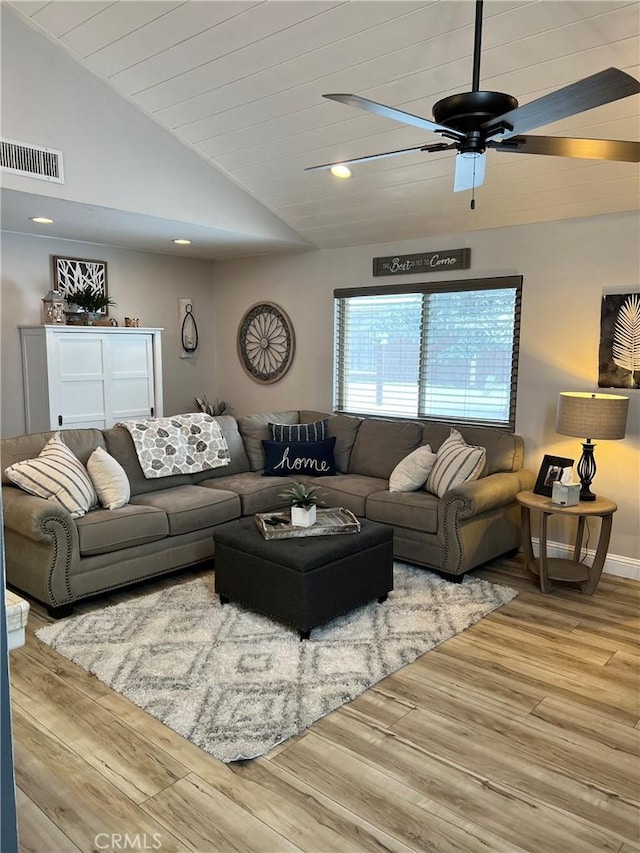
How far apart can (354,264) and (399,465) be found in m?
2.02

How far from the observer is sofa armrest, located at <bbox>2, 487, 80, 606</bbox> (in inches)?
131

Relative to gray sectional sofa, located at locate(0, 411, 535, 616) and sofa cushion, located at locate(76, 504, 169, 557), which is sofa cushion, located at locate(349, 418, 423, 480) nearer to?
gray sectional sofa, located at locate(0, 411, 535, 616)

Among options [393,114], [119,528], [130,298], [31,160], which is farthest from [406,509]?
[130,298]

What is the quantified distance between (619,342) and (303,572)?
261 cm

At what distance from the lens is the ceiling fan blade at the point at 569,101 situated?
173 cm

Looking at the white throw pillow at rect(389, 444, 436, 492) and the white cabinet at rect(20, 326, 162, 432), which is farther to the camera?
the white cabinet at rect(20, 326, 162, 432)

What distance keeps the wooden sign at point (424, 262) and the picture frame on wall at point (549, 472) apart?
166 cm

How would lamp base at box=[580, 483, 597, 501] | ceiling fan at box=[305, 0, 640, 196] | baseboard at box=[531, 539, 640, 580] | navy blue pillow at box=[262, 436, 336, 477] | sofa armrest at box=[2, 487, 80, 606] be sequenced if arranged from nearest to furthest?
ceiling fan at box=[305, 0, 640, 196] < sofa armrest at box=[2, 487, 80, 606] < lamp base at box=[580, 483, 597, 501] < baseboard at box=[531, 539, 640, 580] < navy blue pillow at box=[262, 436, 336, 477]

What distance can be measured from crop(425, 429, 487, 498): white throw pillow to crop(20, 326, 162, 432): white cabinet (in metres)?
2.66

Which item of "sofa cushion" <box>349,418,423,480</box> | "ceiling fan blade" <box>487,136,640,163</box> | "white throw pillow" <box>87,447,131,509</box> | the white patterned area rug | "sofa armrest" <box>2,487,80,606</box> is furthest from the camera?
"sofa cushion" <box>349,418,423,480</box>

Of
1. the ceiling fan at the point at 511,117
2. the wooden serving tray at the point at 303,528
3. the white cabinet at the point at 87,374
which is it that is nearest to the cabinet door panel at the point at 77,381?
the white cabinet at the point at 87,374

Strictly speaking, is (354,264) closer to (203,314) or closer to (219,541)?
(203,314)

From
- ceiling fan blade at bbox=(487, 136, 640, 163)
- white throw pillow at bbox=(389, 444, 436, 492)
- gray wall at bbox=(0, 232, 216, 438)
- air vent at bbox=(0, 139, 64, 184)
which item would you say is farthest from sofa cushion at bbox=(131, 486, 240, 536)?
ceiling fan blade at bbox=(487, 136, 640, 163)

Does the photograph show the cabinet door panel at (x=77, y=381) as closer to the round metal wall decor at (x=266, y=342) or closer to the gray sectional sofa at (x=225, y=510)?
the gray sectional sofa at (x=225, y=510)
